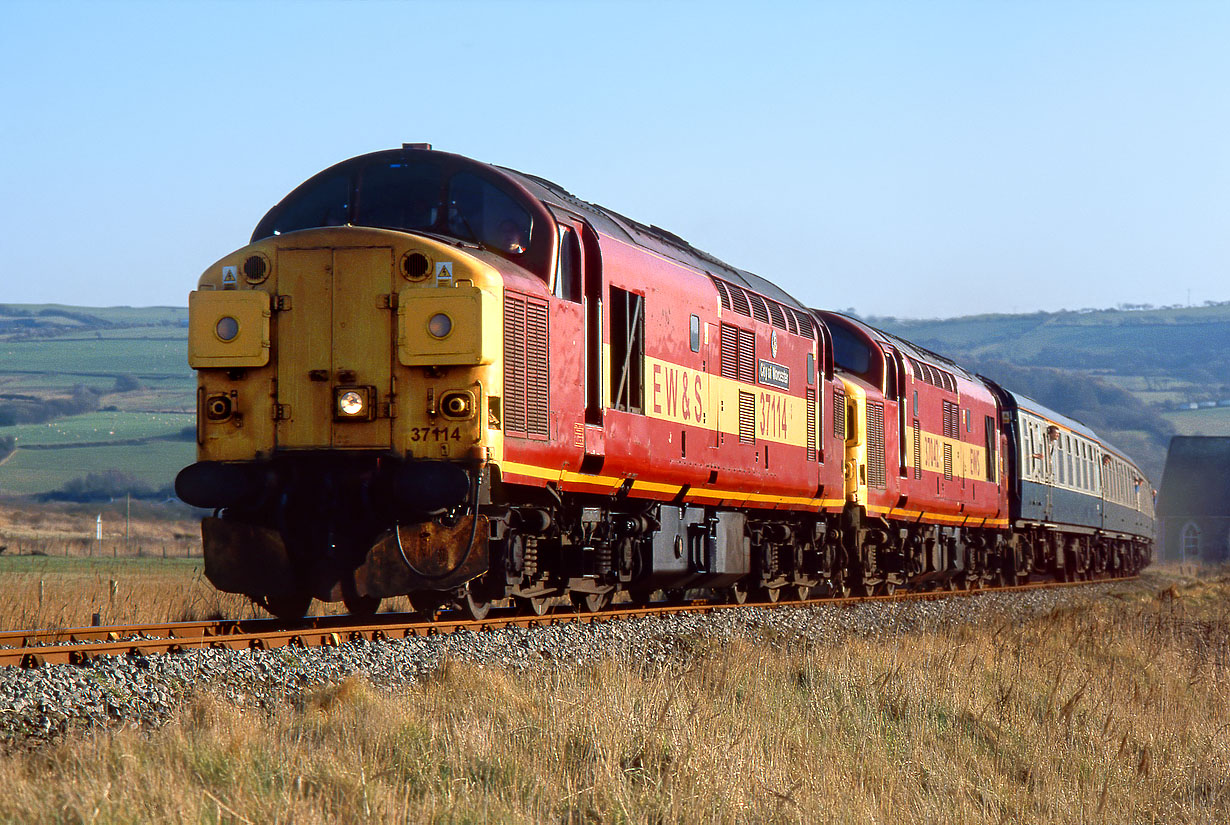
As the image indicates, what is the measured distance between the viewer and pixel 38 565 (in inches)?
1359

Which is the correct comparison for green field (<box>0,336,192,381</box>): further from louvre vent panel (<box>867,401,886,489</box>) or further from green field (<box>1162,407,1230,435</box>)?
louvre vent panel (<box>867,401,886,489</box>)

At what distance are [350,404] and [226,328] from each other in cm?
127

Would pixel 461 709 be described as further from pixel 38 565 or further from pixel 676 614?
pixel 38 565

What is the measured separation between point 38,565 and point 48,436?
82171 millimetres

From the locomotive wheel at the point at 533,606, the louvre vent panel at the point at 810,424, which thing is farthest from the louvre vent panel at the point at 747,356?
the locomotive wheel at the point at 533,606

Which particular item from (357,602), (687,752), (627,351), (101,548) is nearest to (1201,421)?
(101,548)

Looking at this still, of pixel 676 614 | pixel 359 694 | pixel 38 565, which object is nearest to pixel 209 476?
pixel 359 694

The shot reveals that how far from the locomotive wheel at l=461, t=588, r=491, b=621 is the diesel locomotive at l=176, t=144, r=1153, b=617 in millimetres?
A: 25

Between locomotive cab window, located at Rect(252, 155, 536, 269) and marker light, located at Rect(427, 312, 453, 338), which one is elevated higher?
locomotive cab window, located at Rect(252, 155, 536, 269)

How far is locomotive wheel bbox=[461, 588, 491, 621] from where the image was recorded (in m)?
Result: 12.9

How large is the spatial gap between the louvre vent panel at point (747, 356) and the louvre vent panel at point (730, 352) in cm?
14

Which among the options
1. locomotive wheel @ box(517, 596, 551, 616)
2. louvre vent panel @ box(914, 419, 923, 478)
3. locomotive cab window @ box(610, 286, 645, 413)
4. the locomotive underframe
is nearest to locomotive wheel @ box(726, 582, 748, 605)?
the locomotive underframe

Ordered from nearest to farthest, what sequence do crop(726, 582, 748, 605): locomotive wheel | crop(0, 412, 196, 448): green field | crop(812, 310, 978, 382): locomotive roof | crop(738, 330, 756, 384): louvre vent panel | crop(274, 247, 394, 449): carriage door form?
crop(274, 247, 394, 449): carriage door, crop(738, 330, 756, 384): louvre vent panel, crop(726, 582, 748, 605): locomotive wheel, crop(812, 310, 978, 382): locomotive roof, crop(0, 412, 196, 448): green field

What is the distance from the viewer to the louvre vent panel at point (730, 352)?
16703 millimetres
